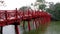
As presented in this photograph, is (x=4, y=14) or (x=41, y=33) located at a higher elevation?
(x=4, y=14)

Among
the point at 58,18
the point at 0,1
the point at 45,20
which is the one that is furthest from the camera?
the point at 58,18

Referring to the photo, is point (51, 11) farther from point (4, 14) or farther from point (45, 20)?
point (4, 14)

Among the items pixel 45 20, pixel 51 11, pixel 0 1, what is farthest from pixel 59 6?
pixel 0 1

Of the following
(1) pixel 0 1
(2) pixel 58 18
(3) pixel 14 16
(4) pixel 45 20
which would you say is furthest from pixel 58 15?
(3) pixel 14 16

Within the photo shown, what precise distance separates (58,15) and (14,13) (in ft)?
136

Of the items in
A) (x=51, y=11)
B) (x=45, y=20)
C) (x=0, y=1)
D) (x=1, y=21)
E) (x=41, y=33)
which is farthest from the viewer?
(x=51, y=11)

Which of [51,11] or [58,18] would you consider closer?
[58,18]

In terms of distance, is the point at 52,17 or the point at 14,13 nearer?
the point at 14,13

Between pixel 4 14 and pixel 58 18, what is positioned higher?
pixel 4 14

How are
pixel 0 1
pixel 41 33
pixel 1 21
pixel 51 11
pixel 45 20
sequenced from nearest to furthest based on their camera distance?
pixel 1 21, pixel 41 33, pixel 0 1, pixel 45 20, pixel 51 11

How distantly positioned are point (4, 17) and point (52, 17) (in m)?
42.9

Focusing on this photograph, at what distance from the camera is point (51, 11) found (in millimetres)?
63594

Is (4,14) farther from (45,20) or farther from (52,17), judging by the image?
(52,17)

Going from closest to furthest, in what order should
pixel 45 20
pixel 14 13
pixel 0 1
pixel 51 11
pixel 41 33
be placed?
pixel 14 13 → pixel 41 33 → pixel 0 1 → pixel 45 20 → pixel 51 11
